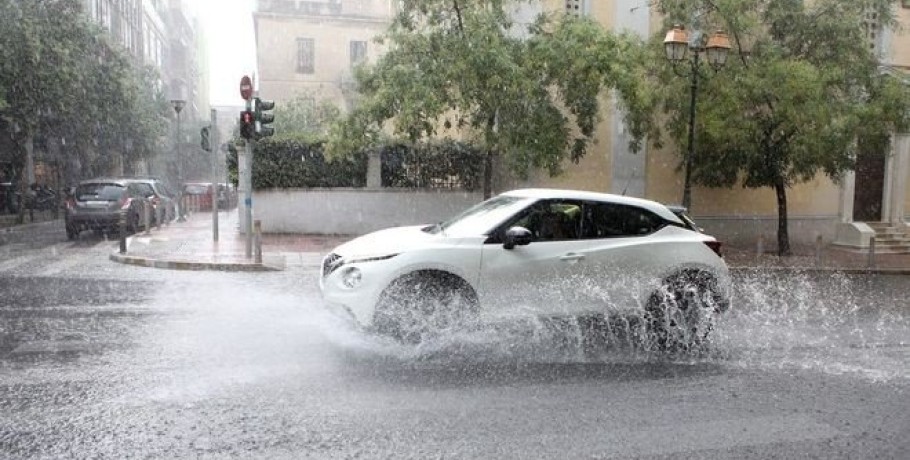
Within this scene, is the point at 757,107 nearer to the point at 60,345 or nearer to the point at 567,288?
the point at 567,288

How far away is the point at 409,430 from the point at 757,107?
1415cm

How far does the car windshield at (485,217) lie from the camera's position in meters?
6.91

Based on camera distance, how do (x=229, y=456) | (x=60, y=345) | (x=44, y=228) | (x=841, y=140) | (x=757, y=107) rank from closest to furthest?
(x=229, y=456)
(x=60, y=345)
(x=841, y=140)
(x=757, y=107)
(x=44, y=228)

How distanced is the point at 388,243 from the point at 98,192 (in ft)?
44.5

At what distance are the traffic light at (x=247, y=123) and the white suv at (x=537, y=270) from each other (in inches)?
328

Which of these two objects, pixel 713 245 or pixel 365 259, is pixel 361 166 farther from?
pixel 713 245

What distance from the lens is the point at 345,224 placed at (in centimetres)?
1884

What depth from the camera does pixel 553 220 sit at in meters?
7.02

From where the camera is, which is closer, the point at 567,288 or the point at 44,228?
the point at 567,288

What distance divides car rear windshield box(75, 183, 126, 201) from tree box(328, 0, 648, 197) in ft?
19.3

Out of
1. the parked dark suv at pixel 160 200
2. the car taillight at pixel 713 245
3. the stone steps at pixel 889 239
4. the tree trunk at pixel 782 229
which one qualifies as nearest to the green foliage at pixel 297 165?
the parked dark suv at pixel 160 200

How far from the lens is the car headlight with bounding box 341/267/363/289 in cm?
650

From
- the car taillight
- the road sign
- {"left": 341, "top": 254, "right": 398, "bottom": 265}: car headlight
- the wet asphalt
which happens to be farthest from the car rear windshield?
the car taillight

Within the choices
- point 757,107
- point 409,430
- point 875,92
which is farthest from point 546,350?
point 875,92
